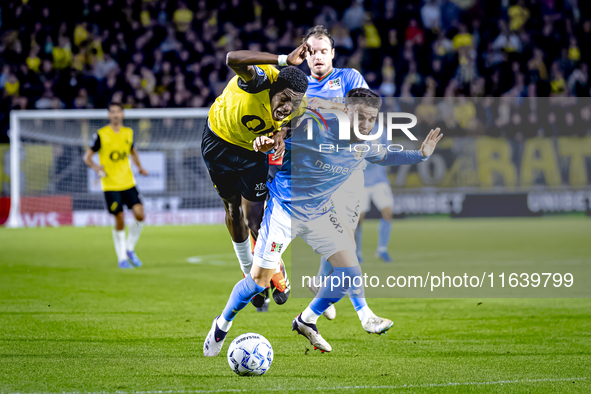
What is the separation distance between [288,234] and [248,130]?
1308 millimetres

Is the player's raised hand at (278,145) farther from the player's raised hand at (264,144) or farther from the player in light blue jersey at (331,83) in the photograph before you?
the player in light blue jersey at (331,83)

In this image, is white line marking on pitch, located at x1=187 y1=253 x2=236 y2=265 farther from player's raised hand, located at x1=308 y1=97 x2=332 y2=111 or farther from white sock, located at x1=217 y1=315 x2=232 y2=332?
white sock, located at x1=217 y1=315 x2=232 y2=332

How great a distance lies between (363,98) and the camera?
5.12 m

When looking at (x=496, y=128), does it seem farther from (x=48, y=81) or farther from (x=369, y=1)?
(x=48, y=81)

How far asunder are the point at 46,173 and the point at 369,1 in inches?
432

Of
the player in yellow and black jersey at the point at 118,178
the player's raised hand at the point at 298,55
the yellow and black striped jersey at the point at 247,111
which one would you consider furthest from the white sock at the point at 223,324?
the player in yellow and black jersey at the point at 118,178

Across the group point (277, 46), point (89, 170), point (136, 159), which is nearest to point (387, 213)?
point (136, 159)

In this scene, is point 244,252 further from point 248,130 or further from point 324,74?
point 324,74

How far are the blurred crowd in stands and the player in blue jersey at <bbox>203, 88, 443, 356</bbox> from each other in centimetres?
1288

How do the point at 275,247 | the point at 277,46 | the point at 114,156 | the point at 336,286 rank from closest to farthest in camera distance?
1. the point at 275,247
2. the point at 336,286
3. the point at 114,156
4. the point at 277,46

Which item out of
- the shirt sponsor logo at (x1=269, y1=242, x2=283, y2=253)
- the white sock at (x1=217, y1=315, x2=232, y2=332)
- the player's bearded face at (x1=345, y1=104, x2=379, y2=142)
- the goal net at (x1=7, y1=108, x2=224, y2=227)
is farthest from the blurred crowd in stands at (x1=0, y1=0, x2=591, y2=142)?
the white sock at (x1=217, y1=315, x2=232, y2=332)

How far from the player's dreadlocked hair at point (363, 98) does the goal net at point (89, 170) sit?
1181 cm

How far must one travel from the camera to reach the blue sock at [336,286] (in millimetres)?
4961

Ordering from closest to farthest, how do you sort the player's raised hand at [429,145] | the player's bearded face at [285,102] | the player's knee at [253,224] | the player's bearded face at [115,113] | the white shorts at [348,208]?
1. the player's raised hand at [429,145]
2. the player's bearded face at [285,102]
3. the white shorts at [348,208]
4. the player's knee at [253,224]
5. the player's bearded face at [115,113]
